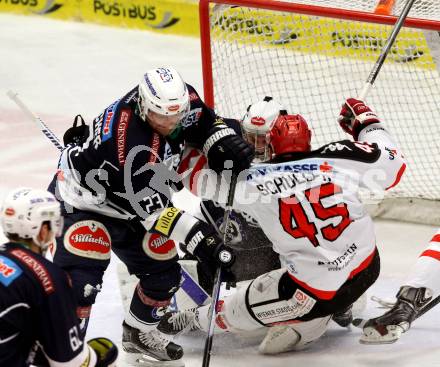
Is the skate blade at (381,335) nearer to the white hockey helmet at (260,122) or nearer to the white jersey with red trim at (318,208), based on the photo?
the white jersey with red trim at (318,208)

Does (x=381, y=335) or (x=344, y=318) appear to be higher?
(x=381, y=335)

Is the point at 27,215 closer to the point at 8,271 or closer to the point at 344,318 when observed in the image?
the point at 8,271

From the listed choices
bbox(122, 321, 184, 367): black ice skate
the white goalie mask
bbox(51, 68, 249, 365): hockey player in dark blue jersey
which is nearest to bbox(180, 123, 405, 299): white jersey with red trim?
bbox(51, 68, 249, 365): hockey player in dark blue jersey

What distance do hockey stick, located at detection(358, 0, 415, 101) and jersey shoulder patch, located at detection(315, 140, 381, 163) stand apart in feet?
2.18

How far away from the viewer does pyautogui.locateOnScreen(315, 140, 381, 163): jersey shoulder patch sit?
145 inches

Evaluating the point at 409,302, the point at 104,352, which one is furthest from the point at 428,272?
the point at 104,352

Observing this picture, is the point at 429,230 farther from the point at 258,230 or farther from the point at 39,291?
the point at 39,291

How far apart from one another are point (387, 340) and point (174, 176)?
39.1 inches

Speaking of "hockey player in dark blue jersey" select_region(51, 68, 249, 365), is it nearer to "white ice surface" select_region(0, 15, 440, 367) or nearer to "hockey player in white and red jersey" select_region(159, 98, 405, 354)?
"hockey player in white and red jersey" select_region(159, 98, 405, 354)

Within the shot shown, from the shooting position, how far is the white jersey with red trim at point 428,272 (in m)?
4.10

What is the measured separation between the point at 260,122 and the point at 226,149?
0.87 feet

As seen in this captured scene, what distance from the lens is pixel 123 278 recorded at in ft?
14.3

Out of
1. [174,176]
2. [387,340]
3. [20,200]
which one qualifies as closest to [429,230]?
[387,340]

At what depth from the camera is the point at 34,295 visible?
8.86ft
